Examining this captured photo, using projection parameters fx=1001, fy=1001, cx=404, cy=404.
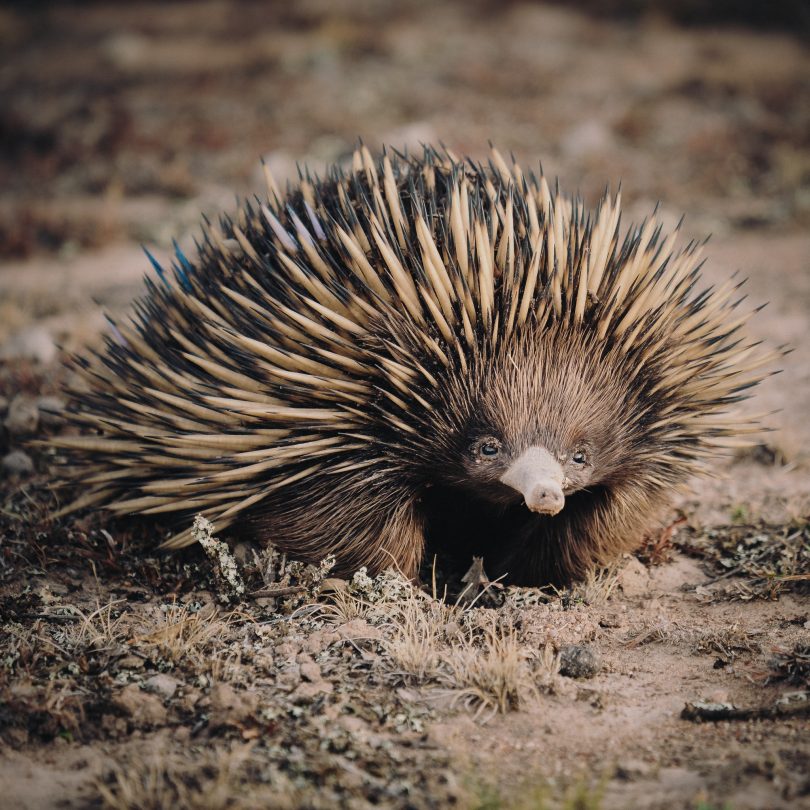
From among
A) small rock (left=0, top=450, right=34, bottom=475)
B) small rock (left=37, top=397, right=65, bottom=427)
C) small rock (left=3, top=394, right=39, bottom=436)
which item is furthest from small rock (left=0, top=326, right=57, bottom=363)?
small rock (left=0, top=450, right=34, bottom=475)

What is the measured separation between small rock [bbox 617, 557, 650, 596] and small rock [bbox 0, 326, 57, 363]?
4.12 m

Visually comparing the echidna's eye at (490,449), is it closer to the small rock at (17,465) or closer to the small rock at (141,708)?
the small rock at (141,708)

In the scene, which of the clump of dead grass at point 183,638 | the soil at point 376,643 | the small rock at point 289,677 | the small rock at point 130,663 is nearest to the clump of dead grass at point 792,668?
the soil at point 376,643

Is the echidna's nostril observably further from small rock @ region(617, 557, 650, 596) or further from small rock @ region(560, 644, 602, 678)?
small rock @ region(617, 557, 650, 596)

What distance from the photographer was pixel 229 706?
3.27m

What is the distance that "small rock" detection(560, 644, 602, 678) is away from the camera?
3576 mm

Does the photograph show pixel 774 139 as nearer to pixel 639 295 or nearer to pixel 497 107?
pixel 497 107

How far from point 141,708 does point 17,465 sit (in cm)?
233

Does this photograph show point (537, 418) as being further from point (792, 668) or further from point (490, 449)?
point (792, 668)

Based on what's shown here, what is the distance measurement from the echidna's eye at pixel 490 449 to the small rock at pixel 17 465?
274 cm

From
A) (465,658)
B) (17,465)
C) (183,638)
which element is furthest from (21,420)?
(465,658)

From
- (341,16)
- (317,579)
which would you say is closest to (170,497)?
(317,579)

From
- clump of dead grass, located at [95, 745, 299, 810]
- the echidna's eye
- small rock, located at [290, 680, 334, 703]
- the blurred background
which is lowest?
clump of dead grass, located at [95, 745, 299, 810]

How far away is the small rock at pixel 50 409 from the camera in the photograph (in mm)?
5520
